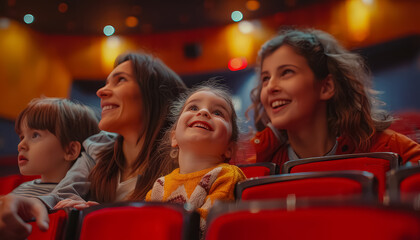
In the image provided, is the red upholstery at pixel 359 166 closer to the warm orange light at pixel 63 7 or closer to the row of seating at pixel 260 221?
the row of seating at pixel 260 221

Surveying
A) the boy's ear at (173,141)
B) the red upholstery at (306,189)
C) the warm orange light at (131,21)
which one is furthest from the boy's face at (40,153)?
the warm orange light at (131,21)

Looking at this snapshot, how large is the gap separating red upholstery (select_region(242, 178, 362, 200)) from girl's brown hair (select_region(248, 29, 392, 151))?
35 cm

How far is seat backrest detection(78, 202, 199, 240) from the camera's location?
1.09 ft

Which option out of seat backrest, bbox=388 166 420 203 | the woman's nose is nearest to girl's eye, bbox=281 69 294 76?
the woman's nose

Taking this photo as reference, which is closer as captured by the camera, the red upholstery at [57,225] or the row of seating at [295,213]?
the row of seating at [295,213]

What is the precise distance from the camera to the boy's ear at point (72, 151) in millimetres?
776

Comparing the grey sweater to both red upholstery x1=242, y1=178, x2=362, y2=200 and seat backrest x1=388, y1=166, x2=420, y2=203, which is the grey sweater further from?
seat backrest x1=388, y1=166, x2=420, y2=203

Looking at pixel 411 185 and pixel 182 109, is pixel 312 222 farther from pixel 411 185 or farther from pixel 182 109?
pixel 182 109

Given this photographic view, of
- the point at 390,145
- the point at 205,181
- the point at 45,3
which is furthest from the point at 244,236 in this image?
the point at 45,3

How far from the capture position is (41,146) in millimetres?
745

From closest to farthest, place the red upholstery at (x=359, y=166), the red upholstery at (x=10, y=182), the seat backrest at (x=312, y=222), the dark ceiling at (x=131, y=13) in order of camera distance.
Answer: the seat backrest at (x=312, y=222)
the red upholstery at (x=359, y=166)
the red upholstery at (x=10, y=182)
the dark ceiling at (x=131, y=13)

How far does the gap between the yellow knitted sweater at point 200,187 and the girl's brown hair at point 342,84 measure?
0.29 meters

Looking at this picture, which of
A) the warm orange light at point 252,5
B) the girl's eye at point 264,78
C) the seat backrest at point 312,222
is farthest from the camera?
the warm orange light at point 252,5

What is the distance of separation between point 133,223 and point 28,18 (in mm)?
2175
